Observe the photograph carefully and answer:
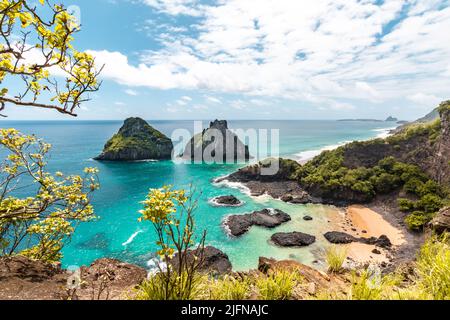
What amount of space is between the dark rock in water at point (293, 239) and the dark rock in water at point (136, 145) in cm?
7861

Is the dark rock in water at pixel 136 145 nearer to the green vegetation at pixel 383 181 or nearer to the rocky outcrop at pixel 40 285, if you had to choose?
the green vegetation at pixel 383 181

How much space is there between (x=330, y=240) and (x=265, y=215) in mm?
11529

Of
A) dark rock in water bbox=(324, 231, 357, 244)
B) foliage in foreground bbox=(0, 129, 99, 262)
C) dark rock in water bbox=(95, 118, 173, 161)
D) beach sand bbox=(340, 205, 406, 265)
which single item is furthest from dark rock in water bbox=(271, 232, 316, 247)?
dark rock in water bbox=(95, 118, 173, 161)

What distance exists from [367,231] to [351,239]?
4883 mm

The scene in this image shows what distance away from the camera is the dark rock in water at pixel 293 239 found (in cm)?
3155

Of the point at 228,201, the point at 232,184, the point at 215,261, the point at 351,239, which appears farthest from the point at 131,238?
the point at 232,184

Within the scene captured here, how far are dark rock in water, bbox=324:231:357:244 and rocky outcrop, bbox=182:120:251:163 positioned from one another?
66109 millimetres

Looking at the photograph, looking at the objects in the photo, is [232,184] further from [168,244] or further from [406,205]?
[168,244]

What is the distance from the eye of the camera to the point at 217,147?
10106 centimetres

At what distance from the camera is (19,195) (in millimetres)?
44469

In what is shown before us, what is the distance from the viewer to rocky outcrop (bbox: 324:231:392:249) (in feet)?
99.5

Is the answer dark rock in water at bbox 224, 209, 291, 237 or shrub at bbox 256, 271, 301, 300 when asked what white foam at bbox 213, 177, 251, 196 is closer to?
dark rock in water at bbox 224, 209, 291, 237

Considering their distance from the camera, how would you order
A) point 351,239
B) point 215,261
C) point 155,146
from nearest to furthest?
point 215,261
point 351,239
point 155,146
